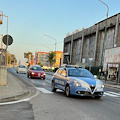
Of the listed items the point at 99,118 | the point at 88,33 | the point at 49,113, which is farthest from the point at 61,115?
the point at 88,33

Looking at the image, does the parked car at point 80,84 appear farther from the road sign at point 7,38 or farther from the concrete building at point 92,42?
the concrete building at point 92,42

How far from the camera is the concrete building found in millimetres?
34769

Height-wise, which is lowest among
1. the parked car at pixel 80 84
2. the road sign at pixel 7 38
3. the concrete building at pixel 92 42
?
the parked car at pixel 80 84

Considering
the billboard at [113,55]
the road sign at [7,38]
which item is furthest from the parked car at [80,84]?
the billboard at [113,55]

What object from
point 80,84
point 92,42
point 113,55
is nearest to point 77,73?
point 80,84

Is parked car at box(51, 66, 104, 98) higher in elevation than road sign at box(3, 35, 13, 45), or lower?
lower

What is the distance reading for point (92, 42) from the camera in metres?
44.1

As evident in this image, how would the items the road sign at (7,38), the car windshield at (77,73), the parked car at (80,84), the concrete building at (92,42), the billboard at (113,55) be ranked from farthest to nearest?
the concrete building at (92,42) → the billboard at (113,55) → the road sign at (7,38) → the car windshield at (77,73) → the parked car at (80,84)

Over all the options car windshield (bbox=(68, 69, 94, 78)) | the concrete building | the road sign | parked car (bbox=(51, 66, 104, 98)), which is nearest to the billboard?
the concrete building

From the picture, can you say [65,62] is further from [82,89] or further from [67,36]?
[82,89]

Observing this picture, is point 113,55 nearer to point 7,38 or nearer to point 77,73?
point 77,73

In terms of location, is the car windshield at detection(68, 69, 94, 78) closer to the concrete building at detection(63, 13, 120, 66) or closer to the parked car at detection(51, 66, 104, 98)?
the parked car at detection(51, 66, 104, 98)

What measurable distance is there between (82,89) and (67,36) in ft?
177

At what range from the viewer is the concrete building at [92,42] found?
3477 cm
